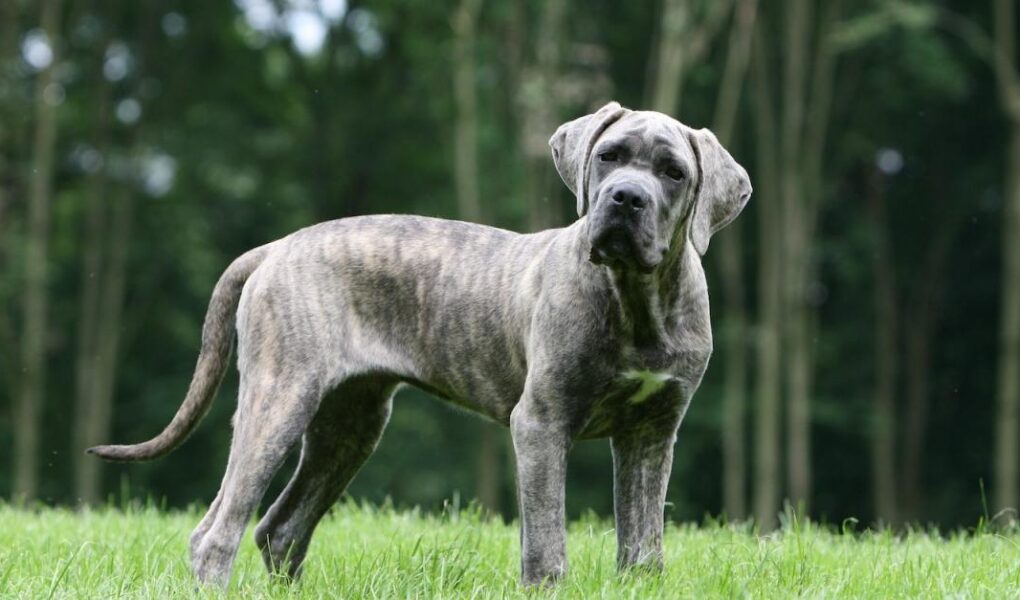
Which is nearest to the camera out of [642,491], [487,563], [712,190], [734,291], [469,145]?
[712,190]

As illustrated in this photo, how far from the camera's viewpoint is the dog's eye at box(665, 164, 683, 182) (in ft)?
18.1

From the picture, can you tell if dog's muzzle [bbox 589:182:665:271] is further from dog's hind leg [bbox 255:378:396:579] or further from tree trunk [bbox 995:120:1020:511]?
tree trunk [bbox 995:120:1020:511]

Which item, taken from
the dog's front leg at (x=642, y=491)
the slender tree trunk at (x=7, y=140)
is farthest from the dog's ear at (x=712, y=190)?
the slender tree trunk at (x=7, y=140)

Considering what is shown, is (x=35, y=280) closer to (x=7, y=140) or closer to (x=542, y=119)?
(x=7, y=140)

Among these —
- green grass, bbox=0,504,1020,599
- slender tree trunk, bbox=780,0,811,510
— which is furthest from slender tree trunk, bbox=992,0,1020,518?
green grass, bbox=0,504,1020,599

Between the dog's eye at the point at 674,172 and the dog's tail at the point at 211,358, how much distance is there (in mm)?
2067

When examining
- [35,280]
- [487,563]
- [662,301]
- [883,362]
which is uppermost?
[662,301]

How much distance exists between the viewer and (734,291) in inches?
926

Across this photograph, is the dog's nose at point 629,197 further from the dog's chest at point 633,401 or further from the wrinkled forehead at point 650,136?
the dog's chest at point 633,401

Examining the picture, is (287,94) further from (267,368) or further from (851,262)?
(267,368)

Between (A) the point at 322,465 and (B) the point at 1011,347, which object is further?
(B) the point at 1011,347

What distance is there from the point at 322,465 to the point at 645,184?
231 centimetres

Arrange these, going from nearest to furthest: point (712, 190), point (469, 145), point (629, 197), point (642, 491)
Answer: point (629, 197) → point (712, 190) → point (642, 491) → point (469, 145)

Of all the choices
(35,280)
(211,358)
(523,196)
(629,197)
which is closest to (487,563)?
(211,358)
